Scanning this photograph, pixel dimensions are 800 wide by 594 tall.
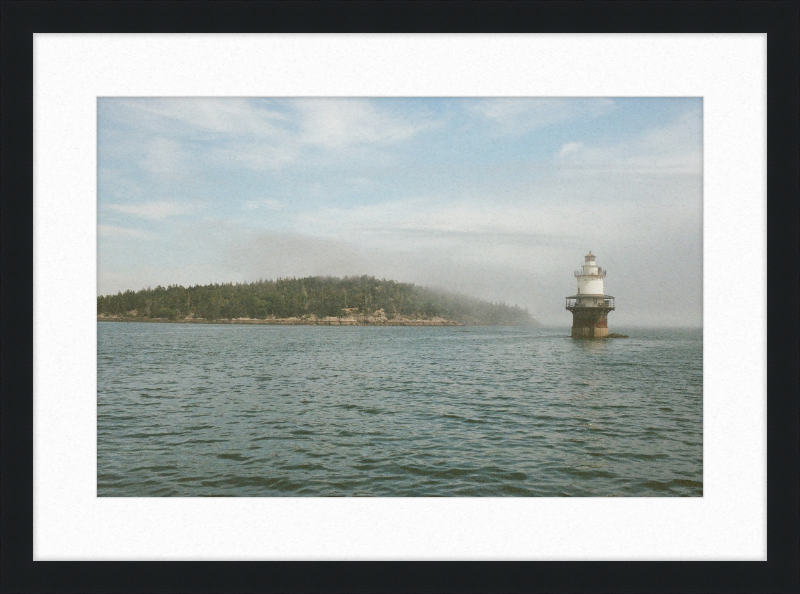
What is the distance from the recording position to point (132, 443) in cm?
916

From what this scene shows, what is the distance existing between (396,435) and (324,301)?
266 ft

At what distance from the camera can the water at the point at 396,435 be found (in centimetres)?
725

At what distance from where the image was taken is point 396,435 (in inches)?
395

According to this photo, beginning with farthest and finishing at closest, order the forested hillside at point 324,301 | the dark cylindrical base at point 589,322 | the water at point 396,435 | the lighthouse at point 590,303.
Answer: the forested hillside at point 324,301 < the dark cylindrical base at point 589,322 < the lighthouse at point 590,303 < the water at point 396,435

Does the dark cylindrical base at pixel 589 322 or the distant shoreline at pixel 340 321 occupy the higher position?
the dark cylindrical base at pixel 589 322

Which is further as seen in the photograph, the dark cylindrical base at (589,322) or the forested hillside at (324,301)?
the forested hillside at (324,301)

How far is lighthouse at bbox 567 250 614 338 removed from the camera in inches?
1385

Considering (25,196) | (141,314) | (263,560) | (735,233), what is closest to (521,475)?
(263,560)

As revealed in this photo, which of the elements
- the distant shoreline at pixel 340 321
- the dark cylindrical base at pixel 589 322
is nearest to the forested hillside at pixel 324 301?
the distant shoreline at pixel 340 321

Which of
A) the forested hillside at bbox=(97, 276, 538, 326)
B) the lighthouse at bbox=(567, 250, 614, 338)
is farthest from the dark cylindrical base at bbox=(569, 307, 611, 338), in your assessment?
the forested hillside at bbox=(97, 276, 538, 326)

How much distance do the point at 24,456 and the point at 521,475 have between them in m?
6.99

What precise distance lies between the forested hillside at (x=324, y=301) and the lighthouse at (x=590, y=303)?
4783cm

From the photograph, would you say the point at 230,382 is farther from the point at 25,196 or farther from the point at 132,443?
the point at 25,196

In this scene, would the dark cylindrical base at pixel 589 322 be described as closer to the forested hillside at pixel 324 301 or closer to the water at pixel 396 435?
the water at pixel 396 435
